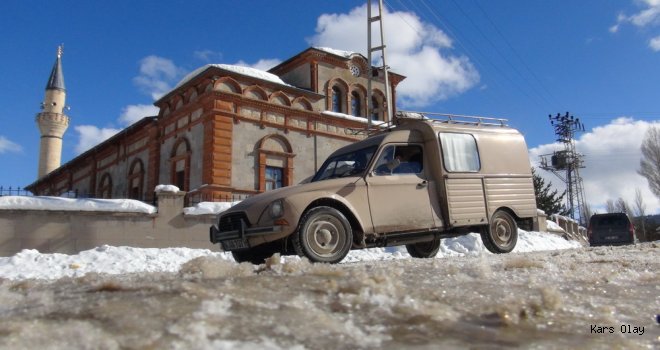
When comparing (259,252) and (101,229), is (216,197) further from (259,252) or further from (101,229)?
(259,252)

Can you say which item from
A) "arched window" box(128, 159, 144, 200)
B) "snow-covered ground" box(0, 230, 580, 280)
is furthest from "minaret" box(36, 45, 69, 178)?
"snow-covered ground" box(0, 230, 580, 280)

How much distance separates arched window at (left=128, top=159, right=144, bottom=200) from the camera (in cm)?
2744

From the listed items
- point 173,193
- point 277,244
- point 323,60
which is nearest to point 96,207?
point 173,193

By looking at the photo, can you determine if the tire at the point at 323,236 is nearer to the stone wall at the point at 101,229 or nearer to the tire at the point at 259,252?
the tire at the point at 259,252

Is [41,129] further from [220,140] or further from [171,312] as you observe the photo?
[171,312]

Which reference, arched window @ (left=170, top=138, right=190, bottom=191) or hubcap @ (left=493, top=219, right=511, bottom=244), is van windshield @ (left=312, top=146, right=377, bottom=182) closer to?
hubcap @ (left=493, top=219, right=511, bottom=244)

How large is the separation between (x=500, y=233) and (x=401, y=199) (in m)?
2.63

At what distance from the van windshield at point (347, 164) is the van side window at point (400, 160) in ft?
0.64

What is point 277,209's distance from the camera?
6.36 meters

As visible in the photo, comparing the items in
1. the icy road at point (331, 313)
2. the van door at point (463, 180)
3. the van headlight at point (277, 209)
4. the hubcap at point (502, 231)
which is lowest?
the icy road at point (331, 313)

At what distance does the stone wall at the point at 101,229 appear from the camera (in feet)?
41.1

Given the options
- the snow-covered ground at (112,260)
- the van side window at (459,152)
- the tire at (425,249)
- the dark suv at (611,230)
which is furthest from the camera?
the dark suv at (611,230)

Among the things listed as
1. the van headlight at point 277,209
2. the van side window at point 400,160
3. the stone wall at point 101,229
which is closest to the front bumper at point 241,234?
the van headlight at point 277,209

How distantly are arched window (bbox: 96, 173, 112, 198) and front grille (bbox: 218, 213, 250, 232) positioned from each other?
1050 inches
